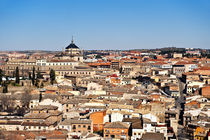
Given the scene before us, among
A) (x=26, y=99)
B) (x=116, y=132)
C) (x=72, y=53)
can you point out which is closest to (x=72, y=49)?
(x=72, y=53)

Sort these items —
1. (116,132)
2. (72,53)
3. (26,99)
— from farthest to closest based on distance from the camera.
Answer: (72,53)
(26,99)
(116,132)

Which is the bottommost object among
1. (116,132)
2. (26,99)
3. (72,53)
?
(116,132)

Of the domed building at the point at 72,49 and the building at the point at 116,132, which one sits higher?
the domed building at the point at 72,49

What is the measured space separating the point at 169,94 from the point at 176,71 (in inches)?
916

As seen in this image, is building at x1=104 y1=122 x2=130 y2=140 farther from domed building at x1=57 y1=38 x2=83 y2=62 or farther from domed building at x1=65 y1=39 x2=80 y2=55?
domed building at x1=65 y1=39 x2=80 y2=55

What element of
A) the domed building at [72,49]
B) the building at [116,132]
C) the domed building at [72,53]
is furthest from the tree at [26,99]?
the domed building at [72,49]

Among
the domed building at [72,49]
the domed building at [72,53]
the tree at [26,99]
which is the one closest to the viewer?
the tree at [26,99]

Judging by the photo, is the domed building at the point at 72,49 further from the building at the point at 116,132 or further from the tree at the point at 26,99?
the building at the point at 116,132

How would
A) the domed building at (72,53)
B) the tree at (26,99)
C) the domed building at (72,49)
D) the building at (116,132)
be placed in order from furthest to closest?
the domed building at (72,49), the domed building at (72,53), the tree at (26,99), the building at (116,132)

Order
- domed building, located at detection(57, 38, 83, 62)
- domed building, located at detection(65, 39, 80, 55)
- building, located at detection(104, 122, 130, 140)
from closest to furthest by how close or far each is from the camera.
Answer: building, located at detection(104, 122, 130, 140), domed building, located at detection(57, 38, 83, 62), domed building, located at detection(65, 39, 80, 55)

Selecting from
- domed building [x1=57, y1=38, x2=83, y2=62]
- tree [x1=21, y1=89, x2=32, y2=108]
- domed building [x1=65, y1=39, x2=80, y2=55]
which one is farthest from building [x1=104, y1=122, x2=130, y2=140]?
domed building [x1=65, y1=39, x2=80, y2=55]

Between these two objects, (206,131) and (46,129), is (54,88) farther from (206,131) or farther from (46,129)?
(206,131)

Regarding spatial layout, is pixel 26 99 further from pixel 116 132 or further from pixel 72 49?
pixel 72 49

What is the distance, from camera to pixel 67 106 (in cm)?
3397
